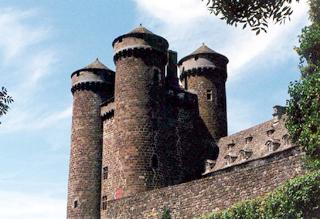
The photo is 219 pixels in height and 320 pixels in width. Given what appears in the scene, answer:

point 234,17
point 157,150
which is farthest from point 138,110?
point 234,17

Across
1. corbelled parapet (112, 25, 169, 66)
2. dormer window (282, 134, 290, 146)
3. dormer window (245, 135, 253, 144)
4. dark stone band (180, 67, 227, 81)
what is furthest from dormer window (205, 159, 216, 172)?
dark stone band (180, 67, 227, 81)

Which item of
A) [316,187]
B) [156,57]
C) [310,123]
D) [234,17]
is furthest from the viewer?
[156,57]

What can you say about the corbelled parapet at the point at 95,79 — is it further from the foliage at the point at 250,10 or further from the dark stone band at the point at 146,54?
the foliage at the point at 250,10

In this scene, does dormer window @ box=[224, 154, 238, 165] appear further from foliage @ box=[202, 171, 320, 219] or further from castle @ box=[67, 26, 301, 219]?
foliage @ box=[202, 171, 320, 219]

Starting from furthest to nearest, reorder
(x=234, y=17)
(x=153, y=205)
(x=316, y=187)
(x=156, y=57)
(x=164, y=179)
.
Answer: (x=156, y=57), (x=164, y=179), (x=153, y=205), (x=316, y=187), (x=234, y=17)

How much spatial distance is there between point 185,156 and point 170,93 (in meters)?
4.49

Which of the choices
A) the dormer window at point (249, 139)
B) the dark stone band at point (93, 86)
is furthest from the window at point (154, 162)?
the dark stone band at point (93, 86)

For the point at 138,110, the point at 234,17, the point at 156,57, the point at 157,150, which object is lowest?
the point at 234,17

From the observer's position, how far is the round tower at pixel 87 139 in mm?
41844

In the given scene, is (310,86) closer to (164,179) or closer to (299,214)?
(299,214)

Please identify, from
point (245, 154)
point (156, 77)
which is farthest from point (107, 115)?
point (245, 154)

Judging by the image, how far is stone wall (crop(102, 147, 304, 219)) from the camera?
2081 centimetres

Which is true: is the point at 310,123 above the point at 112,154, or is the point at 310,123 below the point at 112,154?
below

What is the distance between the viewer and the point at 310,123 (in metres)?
21.1
